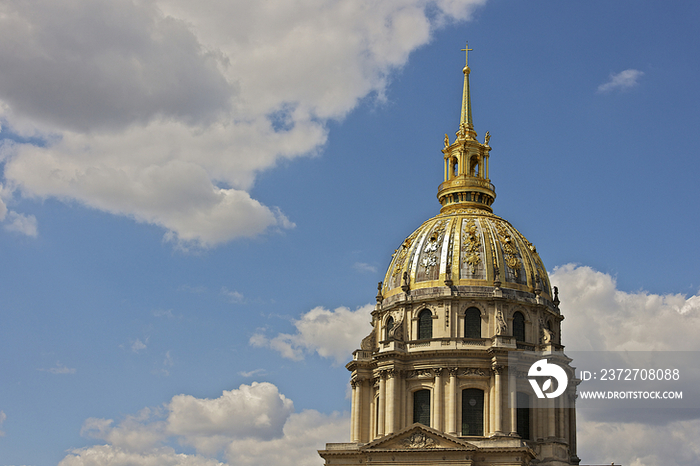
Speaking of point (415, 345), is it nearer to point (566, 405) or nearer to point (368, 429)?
point (368, 429)

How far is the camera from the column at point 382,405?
84.0m

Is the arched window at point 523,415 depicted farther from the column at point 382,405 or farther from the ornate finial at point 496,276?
the column at point 382,405

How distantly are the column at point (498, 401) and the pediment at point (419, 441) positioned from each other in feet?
19.9

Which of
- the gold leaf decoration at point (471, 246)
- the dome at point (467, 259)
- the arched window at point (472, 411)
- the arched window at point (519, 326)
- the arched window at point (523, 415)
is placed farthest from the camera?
the gold leaf decoration at point (471, 246)

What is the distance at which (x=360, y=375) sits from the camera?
290 feet

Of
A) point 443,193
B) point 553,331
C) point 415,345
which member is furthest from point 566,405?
point 443,193

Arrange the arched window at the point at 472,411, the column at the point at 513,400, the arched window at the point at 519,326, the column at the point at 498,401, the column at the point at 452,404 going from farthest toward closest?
the arched window at the point at 519,326, the arched window at the point at 472,411, the column at the point at 452,404, the column at the point at 513,400, the column at the point at 498,401

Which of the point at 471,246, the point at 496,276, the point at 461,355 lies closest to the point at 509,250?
the point at 496,276

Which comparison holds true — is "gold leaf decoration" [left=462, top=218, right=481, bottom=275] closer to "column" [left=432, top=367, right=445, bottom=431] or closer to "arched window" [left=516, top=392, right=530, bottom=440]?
"column" [left=432, top=367, right=445, bottom=431]

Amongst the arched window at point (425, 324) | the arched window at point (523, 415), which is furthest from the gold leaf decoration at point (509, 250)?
the arched window at point (523, 415)

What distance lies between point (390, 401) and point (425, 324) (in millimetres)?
8065

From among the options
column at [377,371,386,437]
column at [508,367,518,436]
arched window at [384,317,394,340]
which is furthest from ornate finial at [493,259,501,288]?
column at [377,371,386,437]

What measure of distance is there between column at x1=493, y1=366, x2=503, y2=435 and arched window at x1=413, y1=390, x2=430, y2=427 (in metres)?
5.89

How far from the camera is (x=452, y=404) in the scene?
3241 inches
